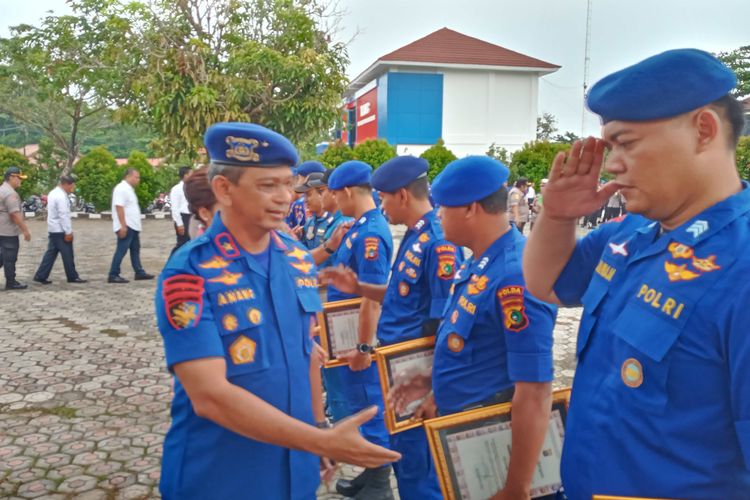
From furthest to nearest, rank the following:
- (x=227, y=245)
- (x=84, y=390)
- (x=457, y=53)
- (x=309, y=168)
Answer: (x=457, y=53)
(x=309, y=168)
(x=84, y=390)
(x=227, y=245)

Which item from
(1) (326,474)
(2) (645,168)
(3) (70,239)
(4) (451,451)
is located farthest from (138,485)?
(3) (70,239)

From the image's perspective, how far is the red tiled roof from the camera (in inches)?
1357

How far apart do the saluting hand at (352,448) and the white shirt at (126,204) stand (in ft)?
31.0

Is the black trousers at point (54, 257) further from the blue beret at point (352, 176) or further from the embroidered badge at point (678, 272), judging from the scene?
the embroidered badge at point (678, 272)

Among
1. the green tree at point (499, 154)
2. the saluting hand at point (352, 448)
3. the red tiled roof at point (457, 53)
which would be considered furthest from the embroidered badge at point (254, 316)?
the red tiled roof at point (457, 53)

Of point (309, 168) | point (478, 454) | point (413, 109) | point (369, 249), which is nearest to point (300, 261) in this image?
point (478, 454)

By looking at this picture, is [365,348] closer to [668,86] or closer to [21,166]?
[668,86]

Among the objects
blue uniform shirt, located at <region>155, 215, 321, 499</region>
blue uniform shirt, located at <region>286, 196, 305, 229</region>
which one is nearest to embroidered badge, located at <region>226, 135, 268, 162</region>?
blue uniform shirt, located at <region>155, 215, 321, 499</region>

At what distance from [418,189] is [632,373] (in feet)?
7.86

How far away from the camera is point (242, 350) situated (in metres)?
1.91

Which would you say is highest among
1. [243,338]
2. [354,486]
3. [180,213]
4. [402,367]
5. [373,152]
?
[373,152]

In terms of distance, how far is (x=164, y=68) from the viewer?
11016mm

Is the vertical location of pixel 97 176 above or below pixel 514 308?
above

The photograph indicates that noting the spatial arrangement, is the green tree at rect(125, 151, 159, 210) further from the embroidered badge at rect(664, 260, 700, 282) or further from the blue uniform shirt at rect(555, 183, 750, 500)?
the embroidered badge at rect(664, 260, 700, 282)
